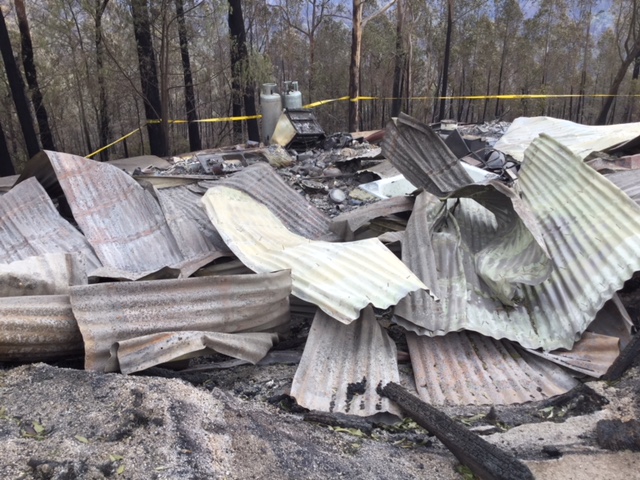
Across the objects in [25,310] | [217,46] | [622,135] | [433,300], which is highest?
[217,46]

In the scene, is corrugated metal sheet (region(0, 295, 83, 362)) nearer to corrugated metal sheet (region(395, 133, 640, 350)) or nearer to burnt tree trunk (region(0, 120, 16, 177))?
corrugated metal sheet (region(395, 133, 640, 350))

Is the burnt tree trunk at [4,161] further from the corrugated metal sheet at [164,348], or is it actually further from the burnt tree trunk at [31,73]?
the corrugated metal sheet at [164,348]

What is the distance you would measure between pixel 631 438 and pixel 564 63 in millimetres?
30197

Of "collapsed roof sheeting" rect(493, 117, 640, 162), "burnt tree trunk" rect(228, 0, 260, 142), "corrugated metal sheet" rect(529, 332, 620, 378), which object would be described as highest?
"burnt tree trunk" rect(228, 0, 260, 142)

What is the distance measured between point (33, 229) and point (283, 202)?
6.33 ft

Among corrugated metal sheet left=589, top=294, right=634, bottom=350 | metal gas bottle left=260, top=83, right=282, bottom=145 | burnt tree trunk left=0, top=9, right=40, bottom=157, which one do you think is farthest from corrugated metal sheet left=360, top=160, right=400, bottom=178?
burnt tree trunk left=0, top=9, right=40, bottom=157

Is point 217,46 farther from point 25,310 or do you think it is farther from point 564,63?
point 564,63

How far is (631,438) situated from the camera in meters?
1.75

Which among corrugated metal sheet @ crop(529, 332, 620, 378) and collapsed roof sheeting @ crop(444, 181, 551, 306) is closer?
corrugated metal sheet @ crop(529, 332, 620, 378)

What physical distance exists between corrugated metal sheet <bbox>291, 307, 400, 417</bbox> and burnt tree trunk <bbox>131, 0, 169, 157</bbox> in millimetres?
7762

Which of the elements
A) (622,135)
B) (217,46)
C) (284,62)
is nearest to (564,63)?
(284,62)

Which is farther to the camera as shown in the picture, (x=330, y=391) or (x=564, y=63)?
(x=564, y=63)

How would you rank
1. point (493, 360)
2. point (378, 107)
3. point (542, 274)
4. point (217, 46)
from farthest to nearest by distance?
point (378, 107) → point (217, 46) → point (542, 274) → point (493, 360)

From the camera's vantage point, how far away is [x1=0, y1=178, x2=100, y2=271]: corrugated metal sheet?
310 cm
